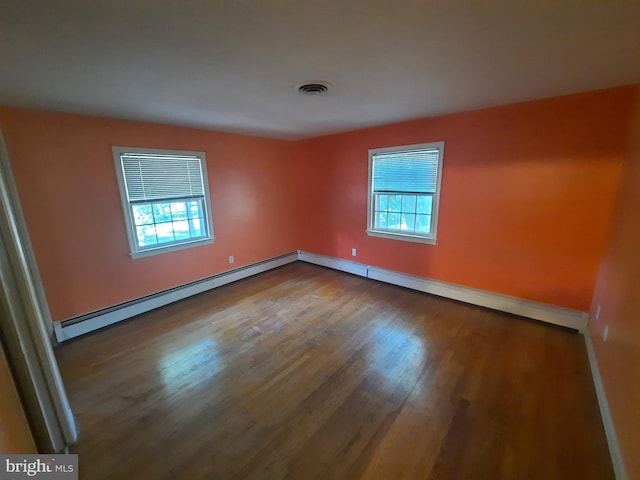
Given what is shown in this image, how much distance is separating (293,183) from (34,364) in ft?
13.6

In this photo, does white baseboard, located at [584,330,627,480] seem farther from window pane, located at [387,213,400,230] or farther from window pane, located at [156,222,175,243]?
window pane, located at [156,222,175,243]

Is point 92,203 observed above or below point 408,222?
above

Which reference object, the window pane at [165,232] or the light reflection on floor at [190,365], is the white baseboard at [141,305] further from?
the light reflection on floor at [190,365]

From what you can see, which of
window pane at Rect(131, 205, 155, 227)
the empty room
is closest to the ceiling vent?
the empty room

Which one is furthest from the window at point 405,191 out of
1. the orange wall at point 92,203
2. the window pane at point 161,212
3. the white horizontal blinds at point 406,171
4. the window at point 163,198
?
the window pane at point 161,212

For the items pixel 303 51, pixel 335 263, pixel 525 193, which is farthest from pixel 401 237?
pixel 303 51

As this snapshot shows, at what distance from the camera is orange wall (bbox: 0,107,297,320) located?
2.44 metres

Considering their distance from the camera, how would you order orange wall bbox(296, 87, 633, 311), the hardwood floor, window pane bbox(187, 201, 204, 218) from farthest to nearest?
window pane bbox(187, 201, 204, 218) < orange wall bbox(296, 87, 633, 311) < the hardwood floor

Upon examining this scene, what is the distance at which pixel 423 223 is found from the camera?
140 inches

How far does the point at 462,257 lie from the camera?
3266 millimetres

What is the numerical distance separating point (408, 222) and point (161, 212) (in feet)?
11.1

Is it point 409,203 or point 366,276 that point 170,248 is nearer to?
point 366,276

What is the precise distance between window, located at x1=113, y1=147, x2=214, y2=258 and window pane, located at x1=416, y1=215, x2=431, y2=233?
119 inches

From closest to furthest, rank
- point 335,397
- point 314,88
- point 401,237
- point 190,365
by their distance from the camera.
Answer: point 335,397 < point 314,88 < point 190,365 < point 401,237
